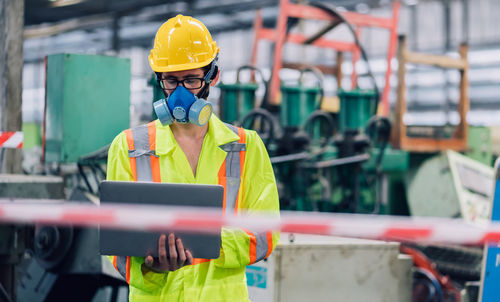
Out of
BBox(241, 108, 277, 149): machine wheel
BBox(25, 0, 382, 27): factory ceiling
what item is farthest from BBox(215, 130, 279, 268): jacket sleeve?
BBox(25, 0, 382, 27): factory ceiling

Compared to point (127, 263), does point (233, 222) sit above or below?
above

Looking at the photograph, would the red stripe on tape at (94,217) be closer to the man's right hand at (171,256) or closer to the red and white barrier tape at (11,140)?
the man's right hand at (171,256)

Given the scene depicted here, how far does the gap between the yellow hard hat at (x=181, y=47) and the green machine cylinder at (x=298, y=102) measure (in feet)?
11.4

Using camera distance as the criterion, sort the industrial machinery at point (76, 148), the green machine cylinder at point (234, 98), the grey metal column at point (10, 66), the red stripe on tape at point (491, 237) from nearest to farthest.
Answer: the red stripe on tape at point (491, 237) → the industrial machinery at point (76, 148) → the grey metal column at point (10, 66) → the green machine cylinder at point (234, 98)

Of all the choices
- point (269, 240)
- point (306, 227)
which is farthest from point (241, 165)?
point (306, 227)

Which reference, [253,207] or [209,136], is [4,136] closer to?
[209,136]

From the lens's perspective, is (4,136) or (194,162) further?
(4,136)

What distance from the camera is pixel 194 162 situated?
1630 millimetres

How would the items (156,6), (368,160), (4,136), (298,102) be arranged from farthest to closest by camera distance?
(156,6)
(298,102)
(368,160)
(4,136)

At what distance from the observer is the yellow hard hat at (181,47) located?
5.43 feet

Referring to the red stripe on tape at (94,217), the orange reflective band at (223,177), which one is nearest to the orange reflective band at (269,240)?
the orange reflective band at (223,177)

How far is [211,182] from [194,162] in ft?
0.24

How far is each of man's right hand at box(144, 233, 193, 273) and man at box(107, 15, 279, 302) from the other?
0.05 metres

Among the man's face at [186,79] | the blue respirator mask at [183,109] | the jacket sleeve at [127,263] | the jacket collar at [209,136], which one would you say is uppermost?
the man's face at [186,79]
